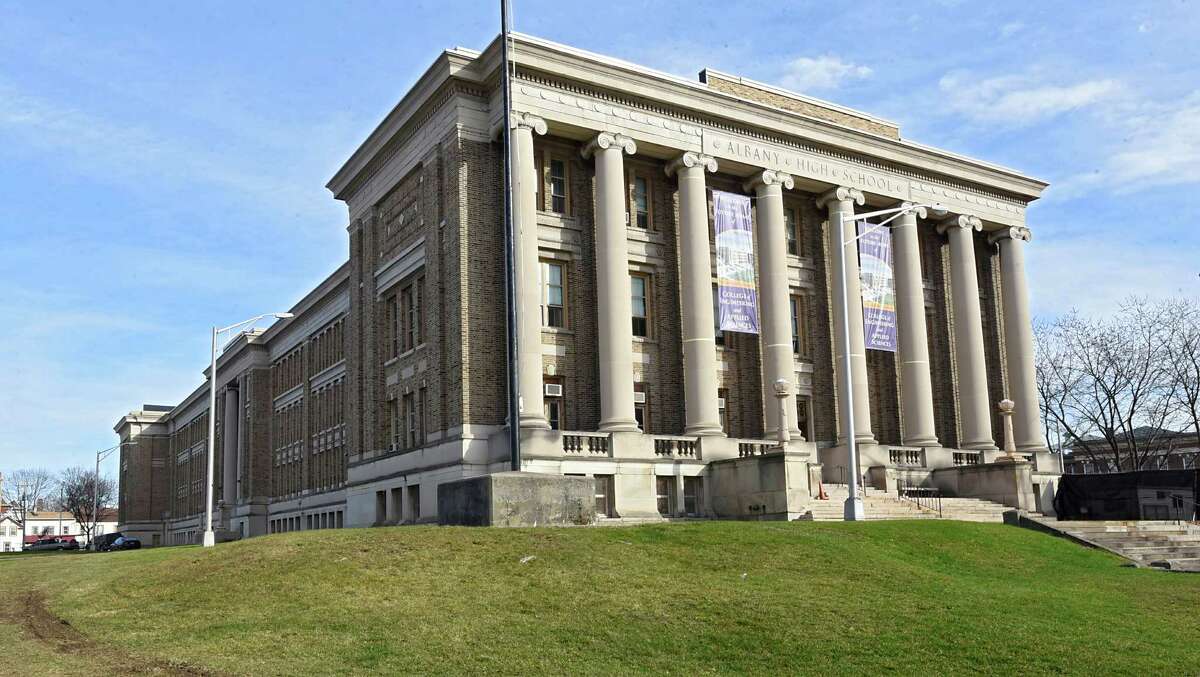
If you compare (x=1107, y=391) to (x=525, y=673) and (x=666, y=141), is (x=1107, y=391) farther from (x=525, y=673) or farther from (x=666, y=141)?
(x=525, y=673)

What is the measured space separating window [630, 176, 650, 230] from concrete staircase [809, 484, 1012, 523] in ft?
38.7

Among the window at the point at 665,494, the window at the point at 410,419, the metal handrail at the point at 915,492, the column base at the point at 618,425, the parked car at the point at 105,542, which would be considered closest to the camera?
the column base at the point at 618,425

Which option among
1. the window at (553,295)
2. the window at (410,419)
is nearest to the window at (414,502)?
the window at (410,419)

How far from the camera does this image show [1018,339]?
4847 centimetres

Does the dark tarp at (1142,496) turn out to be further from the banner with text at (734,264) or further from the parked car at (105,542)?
the parked car at (105,542)

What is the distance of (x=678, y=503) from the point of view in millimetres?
36562

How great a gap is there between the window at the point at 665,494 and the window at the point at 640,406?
130 inches

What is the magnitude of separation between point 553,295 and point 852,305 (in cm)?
1239

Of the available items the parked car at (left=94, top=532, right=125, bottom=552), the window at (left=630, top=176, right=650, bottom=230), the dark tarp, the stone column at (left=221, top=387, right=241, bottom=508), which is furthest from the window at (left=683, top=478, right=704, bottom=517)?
the stone column at (left=221, top=387, right=241, bottom=508)

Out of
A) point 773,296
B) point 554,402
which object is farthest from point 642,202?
point 554,402

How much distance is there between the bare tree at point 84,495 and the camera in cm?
14450

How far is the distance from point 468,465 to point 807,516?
423 inches

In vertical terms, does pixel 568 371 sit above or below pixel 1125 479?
above

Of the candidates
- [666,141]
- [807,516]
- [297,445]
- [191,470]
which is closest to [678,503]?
[807,516]
